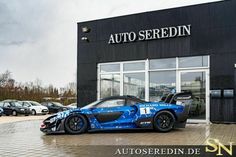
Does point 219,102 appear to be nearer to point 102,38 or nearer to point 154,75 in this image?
point 154,75

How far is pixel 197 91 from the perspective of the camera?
42.6 ft

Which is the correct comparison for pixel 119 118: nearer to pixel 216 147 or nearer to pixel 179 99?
pixel 179 99

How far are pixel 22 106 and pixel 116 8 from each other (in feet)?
47.9

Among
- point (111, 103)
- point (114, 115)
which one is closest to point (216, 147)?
point (114, 115)

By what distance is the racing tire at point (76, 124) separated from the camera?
991cm

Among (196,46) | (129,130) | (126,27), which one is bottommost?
(129,130)

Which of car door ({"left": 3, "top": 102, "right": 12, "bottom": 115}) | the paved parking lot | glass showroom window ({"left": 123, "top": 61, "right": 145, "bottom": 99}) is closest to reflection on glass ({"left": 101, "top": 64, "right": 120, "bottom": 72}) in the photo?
glass showroom window ({"left": 123, "top": 61, "right": 145, "bottom": 99})

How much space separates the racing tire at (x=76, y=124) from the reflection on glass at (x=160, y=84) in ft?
15.5

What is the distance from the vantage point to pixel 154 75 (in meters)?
A: 14.0

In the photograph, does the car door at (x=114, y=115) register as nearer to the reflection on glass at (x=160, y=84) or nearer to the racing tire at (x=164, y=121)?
the racing tire at (x=164, y=121)

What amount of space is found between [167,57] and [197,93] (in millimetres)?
1984

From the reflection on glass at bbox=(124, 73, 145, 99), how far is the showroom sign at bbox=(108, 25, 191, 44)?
5.22ft

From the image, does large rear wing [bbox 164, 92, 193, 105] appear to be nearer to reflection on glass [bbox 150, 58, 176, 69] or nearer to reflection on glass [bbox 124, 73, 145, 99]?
reflection on glass [bbox 150, 58, 176, 69]

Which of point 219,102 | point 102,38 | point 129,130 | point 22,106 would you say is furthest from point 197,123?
point 22,106
